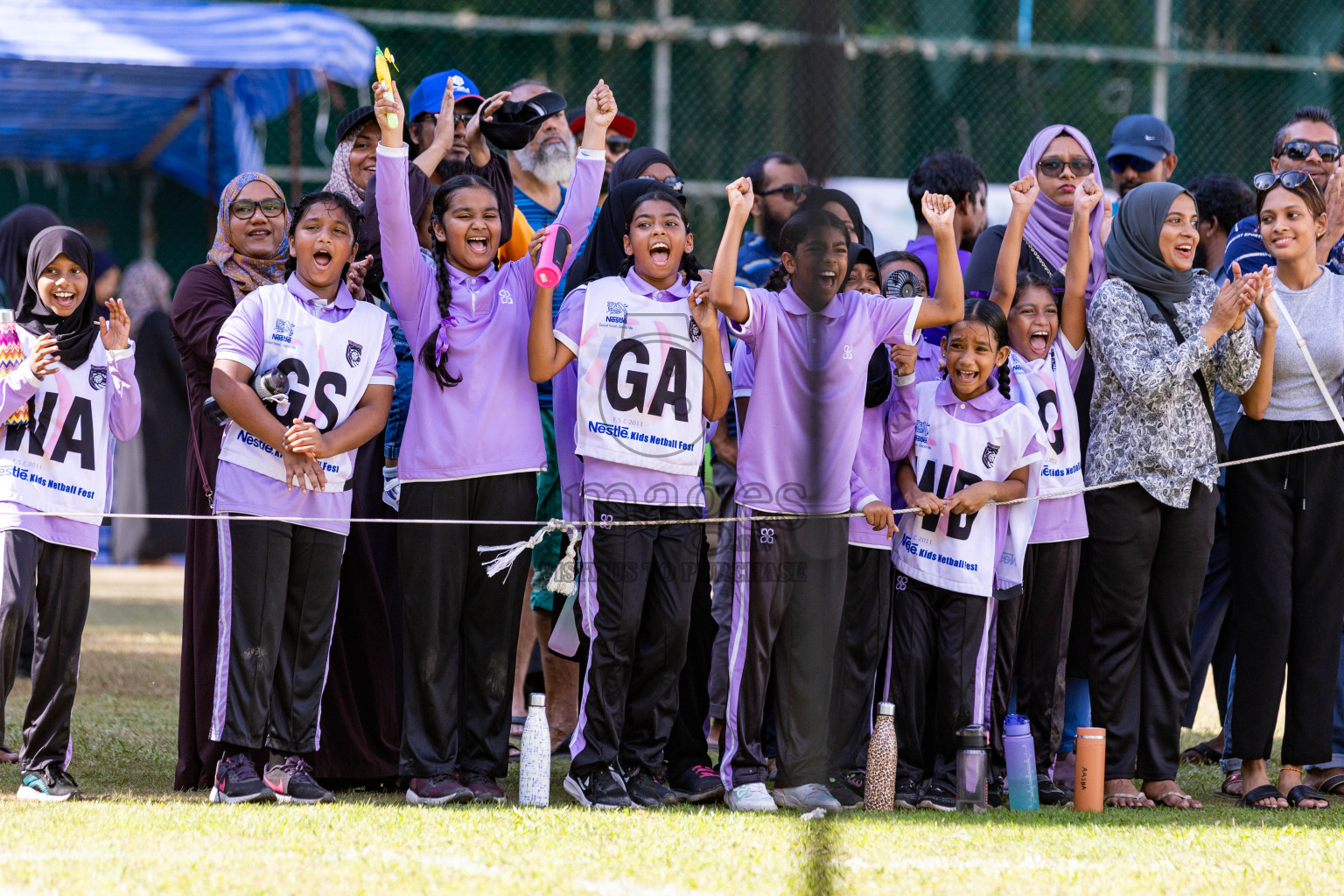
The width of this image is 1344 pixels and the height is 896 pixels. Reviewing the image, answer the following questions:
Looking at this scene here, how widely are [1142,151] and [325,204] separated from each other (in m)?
3.15

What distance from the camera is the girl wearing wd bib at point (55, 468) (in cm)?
438

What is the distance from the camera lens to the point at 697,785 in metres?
4.65

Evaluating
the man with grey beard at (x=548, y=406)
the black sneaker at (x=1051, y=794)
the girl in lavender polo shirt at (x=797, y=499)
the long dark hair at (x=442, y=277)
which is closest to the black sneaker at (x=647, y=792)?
the girl in lavender polo shirt at (x=797, y=499)

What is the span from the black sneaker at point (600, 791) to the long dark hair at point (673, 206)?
1494 mm

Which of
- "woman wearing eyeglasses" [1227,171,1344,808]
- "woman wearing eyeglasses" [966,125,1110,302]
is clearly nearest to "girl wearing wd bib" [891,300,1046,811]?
"woman wearing eyeglasses" [966,125,1110,302]

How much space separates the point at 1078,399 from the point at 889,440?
76cm

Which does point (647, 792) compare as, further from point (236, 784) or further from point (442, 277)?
point (442, 277)

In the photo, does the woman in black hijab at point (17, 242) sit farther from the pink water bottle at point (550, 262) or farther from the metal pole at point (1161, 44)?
the metal pole at point (1161, 44)

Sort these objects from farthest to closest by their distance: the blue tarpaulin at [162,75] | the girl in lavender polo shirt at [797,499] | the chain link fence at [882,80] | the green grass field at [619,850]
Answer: the chain link fence at [882,80]
the blue tarpaulin at [162,75]
the girl in lavender polo shirt at [797,499]
the green grass field at [619,850]

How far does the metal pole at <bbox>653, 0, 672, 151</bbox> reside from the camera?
13062 mm

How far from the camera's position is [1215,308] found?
4.74 metres

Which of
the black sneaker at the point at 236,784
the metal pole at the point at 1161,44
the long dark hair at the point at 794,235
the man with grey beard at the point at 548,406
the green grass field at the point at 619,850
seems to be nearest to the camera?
A: the green grass field at the point at 619,850

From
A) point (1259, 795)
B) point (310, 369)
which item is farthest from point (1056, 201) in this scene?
point (310, 369)

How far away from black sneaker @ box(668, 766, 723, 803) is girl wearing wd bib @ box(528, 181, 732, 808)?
12 centimetres
